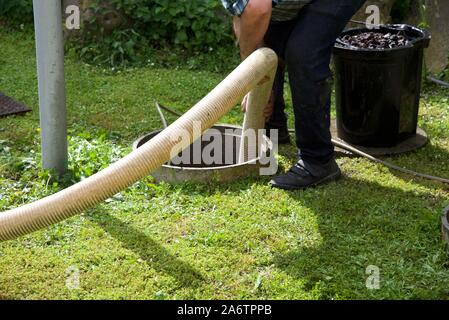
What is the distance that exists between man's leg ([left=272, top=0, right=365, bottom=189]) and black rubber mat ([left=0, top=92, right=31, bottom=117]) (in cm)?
237

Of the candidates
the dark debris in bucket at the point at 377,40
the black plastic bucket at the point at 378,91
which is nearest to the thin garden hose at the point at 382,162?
the black plastic bucket at the point at 378,91

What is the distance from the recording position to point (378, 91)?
16.9 feet

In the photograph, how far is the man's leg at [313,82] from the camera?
14.1 feet

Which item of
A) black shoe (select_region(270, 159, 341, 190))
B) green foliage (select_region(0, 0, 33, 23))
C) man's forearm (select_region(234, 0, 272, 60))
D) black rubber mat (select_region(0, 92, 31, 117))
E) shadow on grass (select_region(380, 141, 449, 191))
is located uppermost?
man's forearm (select_region(234, 0, 272, 60))

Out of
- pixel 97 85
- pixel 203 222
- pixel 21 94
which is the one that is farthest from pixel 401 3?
pixel 203 222

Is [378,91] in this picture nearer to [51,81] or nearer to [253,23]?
[253,23]

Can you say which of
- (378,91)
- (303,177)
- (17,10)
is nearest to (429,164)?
(378,91)

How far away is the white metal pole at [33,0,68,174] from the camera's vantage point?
4.41 m

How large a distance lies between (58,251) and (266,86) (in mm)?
1534

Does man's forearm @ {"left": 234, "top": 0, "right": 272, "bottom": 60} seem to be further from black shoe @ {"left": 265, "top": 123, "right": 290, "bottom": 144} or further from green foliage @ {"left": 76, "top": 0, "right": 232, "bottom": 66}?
green foliage @ {"left": 76, "top": 0, "right": 232, "bottom": 66}

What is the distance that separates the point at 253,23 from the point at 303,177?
40.9 inches

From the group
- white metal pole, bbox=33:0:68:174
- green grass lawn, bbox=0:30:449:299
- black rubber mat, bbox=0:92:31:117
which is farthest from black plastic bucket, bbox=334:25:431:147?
black rubber mat, bbox=0:92:31:117

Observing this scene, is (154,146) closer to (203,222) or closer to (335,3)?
(203,222)

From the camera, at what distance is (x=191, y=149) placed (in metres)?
5.32
